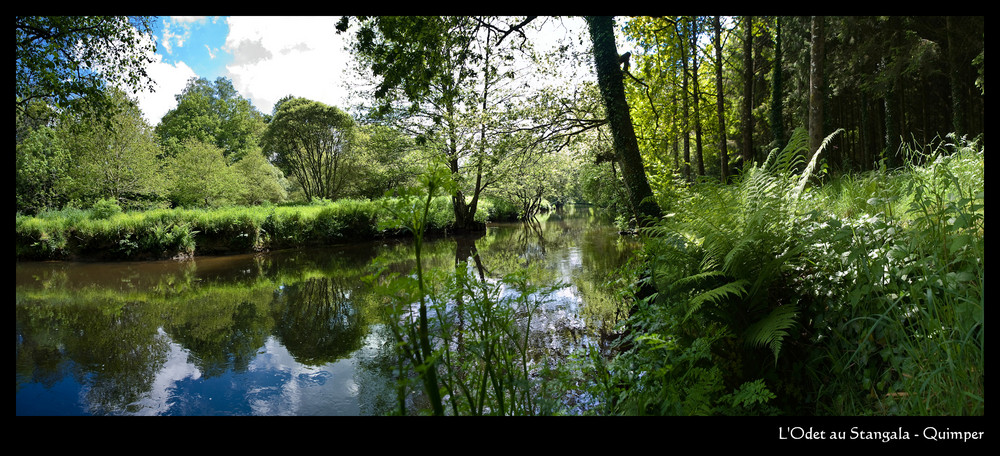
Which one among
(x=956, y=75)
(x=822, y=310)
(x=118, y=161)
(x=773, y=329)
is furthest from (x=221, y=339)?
(x=118, y=161)

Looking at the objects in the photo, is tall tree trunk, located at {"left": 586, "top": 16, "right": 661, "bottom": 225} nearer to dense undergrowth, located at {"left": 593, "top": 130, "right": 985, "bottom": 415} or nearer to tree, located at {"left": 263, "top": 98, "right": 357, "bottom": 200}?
dense undergrowth, located at {"left": 593, "top": 130, "right": 985, "bottom": 415}

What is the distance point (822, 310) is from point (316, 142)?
2534 centimetres

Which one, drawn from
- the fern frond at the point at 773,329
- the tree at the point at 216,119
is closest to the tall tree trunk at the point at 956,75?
the fern frond at the point at 773,329

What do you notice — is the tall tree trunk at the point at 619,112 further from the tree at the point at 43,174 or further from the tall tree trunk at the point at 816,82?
the tree at the point at 43,174

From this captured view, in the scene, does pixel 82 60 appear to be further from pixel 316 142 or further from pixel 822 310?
pixel 316 142

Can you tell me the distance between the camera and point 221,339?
15.1 ft

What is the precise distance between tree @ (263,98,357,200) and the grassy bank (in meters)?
9.95

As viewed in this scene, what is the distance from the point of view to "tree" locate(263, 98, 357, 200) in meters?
22.7

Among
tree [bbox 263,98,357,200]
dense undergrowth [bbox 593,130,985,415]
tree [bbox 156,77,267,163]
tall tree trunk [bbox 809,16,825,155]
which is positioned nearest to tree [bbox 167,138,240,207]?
tree [bbox 263,98,357,200]

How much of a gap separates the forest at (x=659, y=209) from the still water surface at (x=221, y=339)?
0.67 meters

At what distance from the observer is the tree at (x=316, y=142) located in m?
22.7
